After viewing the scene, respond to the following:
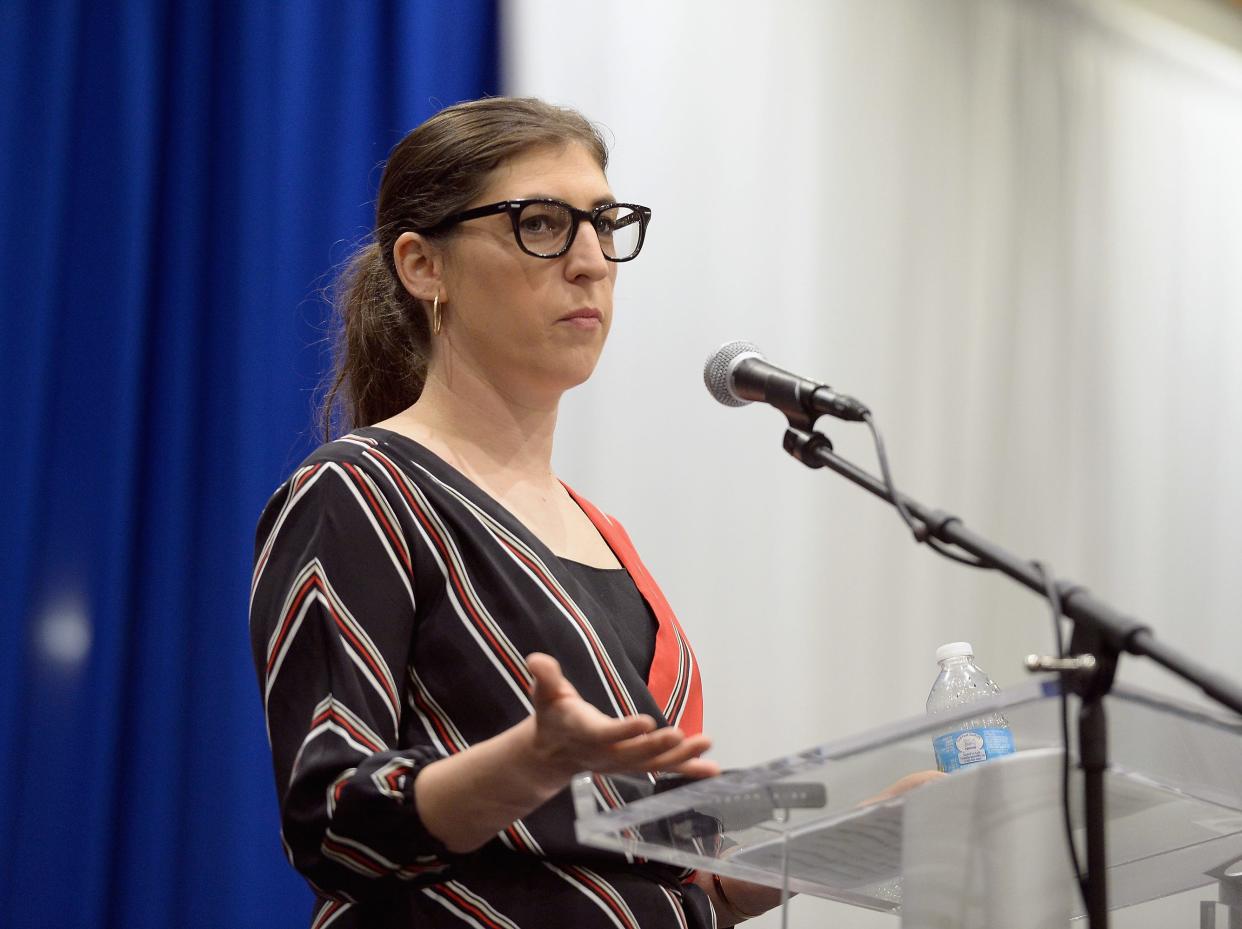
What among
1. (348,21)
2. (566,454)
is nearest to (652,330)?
(566,454)

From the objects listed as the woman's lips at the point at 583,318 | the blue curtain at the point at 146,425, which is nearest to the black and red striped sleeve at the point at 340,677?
the woman's lips at the point at 583,318

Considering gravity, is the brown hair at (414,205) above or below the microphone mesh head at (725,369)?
above

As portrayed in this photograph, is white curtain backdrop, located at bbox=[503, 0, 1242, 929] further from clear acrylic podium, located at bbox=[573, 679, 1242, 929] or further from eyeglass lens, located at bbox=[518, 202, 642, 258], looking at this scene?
clear acrylic podium, located at bbox=[573, 679, 1242, 929]

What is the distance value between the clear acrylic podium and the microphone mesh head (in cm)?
43

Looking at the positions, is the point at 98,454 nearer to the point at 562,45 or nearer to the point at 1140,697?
the point at 562,45

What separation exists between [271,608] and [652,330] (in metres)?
1.74

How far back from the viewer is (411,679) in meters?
1.34

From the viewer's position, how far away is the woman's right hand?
0.96 metres

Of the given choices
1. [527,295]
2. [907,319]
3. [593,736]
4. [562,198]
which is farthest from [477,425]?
[907,319]

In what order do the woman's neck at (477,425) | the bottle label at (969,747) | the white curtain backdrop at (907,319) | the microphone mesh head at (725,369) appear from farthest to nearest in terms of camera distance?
1. the white curtain backdrop at (907,319)
2. the woman's neck at (477,425)
3. the microphone mesh head at (725,369)
4. the bottle label at (969,747)

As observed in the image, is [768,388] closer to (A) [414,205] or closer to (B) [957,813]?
(B) [957,813]

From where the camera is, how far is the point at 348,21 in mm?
2547

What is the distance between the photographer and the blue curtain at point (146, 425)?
6.82 feet

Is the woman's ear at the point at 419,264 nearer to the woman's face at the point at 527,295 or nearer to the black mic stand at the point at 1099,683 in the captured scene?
the woman's face at the point at 527,295
